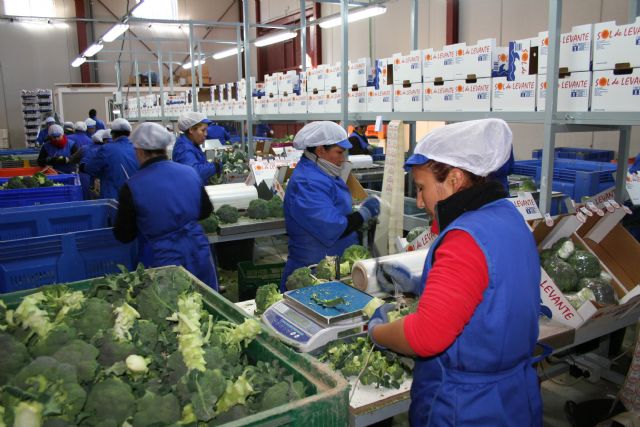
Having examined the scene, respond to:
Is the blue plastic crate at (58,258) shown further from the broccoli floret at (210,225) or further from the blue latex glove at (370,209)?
the blue latex glove at (370,209)

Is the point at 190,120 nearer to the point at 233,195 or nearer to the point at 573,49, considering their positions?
the point at 233,195

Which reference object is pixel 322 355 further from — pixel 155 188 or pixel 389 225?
pixel 155 188

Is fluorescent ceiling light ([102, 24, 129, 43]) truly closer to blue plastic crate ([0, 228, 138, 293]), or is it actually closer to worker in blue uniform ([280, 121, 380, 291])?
blue plastic crate ([0, 228, 138, 293])

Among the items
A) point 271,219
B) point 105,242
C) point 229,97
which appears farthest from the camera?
point 229,97

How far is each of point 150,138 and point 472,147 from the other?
240cm

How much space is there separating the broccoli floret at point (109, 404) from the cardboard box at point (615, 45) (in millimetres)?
2561

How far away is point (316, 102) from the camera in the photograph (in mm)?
4918

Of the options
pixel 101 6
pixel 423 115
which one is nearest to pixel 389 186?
pixel 423 115

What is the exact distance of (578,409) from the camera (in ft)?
9.43

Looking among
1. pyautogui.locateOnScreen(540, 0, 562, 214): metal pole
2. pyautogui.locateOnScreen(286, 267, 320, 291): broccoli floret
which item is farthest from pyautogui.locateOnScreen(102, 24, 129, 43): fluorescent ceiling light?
pyautogui.locateOnScreen(540, 0, 562, 214): metal pole

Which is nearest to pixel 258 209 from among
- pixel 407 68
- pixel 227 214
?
pixel 227 214

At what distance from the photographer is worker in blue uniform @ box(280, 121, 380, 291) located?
3.15m

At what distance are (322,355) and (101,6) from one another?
19505mm

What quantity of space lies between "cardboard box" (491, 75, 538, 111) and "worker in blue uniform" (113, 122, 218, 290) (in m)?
1.94
